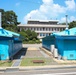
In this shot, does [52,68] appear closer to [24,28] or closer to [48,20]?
[24,28]

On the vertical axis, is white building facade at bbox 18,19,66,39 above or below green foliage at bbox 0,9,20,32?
below

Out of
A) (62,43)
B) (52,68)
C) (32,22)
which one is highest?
(32,22)

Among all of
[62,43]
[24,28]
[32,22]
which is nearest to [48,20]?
[32,22]

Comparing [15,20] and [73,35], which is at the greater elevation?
[15,20]

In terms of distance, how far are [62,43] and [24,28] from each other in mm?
68741

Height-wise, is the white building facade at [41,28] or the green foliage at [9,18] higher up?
the green foliage at [9,18]

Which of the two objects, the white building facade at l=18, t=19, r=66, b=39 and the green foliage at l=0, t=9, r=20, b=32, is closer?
the green foliage at l=0, t=9, r=20, b=32

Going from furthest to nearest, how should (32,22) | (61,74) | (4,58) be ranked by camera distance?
(32,22) < (4,58) < (61,74)

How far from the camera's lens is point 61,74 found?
521 inches

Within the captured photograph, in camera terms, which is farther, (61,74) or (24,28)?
(24,28)

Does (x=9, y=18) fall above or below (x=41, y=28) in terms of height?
above

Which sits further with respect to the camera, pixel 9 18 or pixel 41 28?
pixel 41 28

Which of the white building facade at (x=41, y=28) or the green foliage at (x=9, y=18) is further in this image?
the white building facade at (x=41, y=28)

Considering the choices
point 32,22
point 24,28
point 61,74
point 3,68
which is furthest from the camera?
point 32,22
